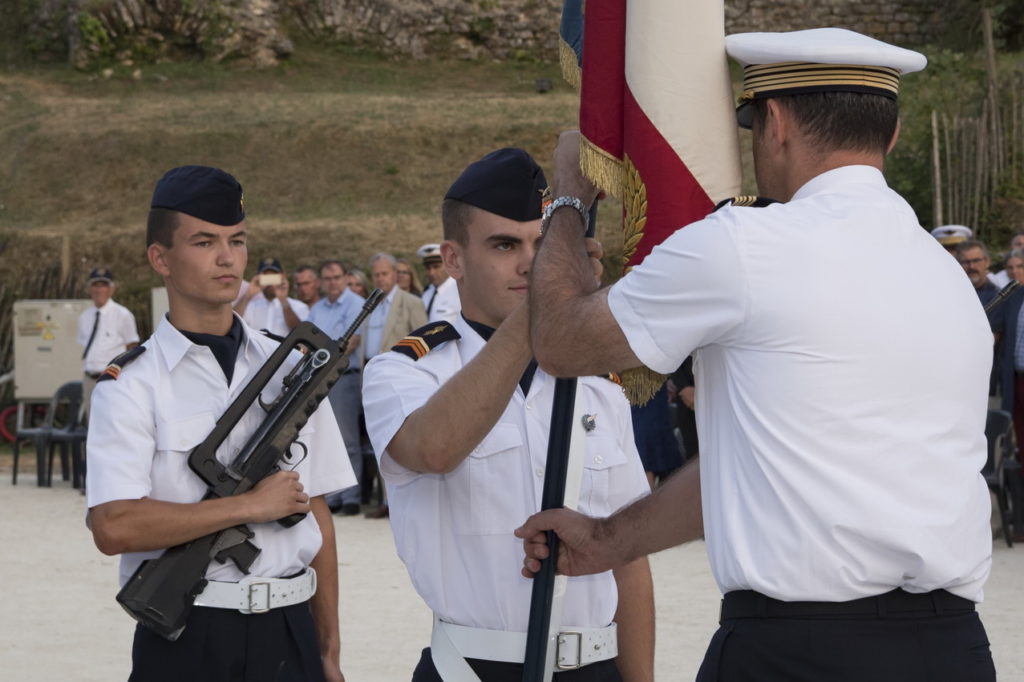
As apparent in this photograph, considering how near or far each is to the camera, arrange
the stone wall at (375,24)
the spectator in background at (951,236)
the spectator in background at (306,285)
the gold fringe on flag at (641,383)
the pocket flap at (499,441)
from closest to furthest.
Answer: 1. the gold fringe on flag at (641,383)
2. the pocket flap at (499,441)
3. the spectator in background at (951,236)
4. the spectator in background at (306,285)
5. the stone wall at (375,24)

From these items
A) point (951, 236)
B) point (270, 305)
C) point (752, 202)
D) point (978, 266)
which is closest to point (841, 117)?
point (752, 202)

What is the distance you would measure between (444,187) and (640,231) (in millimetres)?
23259

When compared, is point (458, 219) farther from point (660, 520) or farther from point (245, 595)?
point (245, 595)

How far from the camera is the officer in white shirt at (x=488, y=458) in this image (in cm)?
286

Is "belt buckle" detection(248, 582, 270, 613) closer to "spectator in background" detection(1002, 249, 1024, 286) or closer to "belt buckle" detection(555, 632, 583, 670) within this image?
"belt buckle" detection(555, 632, 583, 670)

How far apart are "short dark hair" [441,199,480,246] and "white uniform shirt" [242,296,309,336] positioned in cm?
1006

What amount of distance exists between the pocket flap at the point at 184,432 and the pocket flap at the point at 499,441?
0.76 m

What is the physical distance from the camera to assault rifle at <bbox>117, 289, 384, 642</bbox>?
10.7ft

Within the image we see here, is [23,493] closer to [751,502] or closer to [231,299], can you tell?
[231,299]

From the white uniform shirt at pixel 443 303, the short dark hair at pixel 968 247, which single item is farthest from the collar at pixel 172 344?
the short dark hair at pixel 968 247

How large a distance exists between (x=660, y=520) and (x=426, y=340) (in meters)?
0.70

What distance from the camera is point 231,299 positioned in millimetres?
3629

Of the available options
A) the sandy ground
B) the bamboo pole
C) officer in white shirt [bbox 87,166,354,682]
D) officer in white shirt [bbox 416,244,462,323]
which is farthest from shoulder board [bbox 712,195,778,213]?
the bamboo pole

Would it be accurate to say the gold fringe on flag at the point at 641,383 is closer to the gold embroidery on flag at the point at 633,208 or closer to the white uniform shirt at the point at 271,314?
the gold embroidery on flag at the point at 633,208
